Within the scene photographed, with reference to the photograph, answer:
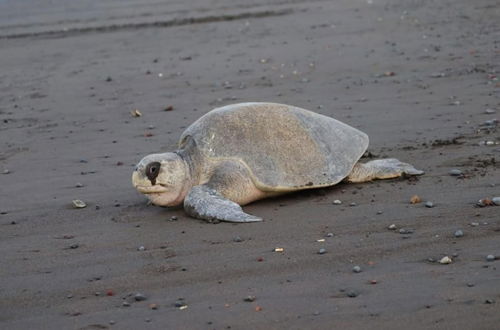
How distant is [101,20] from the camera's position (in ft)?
48.1

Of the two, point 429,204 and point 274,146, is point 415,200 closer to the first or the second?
point 429,204

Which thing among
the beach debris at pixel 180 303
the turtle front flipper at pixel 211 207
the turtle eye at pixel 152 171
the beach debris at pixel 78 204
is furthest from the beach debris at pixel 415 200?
the beach debris at pixel 78 204

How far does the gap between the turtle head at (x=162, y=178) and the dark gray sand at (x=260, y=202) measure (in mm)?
120

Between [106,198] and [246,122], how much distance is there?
0.97 metres

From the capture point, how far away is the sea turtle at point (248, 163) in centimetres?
512

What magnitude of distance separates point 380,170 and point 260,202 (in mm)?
756

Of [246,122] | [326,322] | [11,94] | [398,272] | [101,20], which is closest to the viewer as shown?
[326,322]

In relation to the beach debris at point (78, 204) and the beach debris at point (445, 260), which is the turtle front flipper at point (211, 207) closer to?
the beach debris at point (78, 204)

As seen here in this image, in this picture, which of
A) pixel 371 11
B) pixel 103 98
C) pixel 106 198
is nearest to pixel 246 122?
pixel 106 198

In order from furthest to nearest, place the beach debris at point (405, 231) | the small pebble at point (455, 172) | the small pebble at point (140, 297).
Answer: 1. the small pebble at point (455, 172)
2. the beach debris at point (405, 231)
3. the small pebble at point (140, 297)

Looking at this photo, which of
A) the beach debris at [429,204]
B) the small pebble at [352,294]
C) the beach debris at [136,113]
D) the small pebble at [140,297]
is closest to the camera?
the small pebble at [352,294]

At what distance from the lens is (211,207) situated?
4.88 meters

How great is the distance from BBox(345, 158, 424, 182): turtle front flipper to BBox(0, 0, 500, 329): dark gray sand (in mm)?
84

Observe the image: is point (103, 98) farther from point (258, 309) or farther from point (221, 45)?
point (258, 309)
